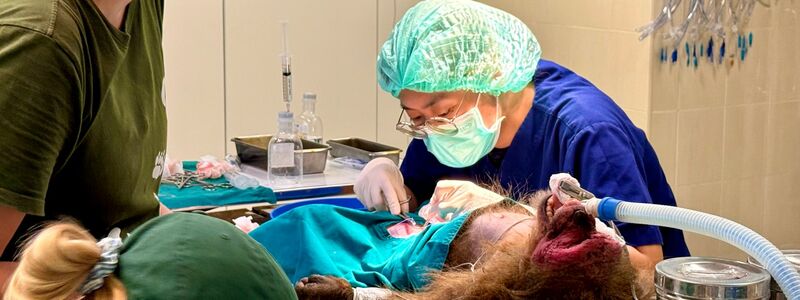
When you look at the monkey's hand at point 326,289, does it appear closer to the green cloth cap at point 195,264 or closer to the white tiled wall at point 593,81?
the green cloth cap at point 195,264

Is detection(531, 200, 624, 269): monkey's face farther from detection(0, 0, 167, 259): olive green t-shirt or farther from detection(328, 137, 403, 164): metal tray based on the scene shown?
detection(328, 137, 403, 164): metal tray

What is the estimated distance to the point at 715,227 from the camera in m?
1.30

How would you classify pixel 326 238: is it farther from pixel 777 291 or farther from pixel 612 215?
pixel 777 291

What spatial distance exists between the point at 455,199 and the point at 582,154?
0.93ft

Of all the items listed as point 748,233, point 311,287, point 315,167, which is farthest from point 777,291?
point 315,167

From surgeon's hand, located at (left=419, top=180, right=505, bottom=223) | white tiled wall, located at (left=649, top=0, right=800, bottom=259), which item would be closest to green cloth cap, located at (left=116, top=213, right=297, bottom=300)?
surgeon's hand, located at (left=419, top=180, right=505, bottom=223)

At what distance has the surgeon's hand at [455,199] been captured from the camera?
2142 mm

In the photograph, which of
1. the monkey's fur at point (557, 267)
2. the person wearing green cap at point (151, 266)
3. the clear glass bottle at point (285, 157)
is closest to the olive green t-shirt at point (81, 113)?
the person wearing green cap at point (151, 266)

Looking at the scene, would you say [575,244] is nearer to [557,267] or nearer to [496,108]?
[557,267]

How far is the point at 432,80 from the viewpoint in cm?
235

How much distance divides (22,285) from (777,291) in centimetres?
92

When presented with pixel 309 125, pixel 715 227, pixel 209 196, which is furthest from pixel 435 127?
pixel 309 125

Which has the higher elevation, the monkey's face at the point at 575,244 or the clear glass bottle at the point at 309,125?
the monkey's face at the point at 575,244

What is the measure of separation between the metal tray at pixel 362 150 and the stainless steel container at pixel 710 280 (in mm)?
2129
